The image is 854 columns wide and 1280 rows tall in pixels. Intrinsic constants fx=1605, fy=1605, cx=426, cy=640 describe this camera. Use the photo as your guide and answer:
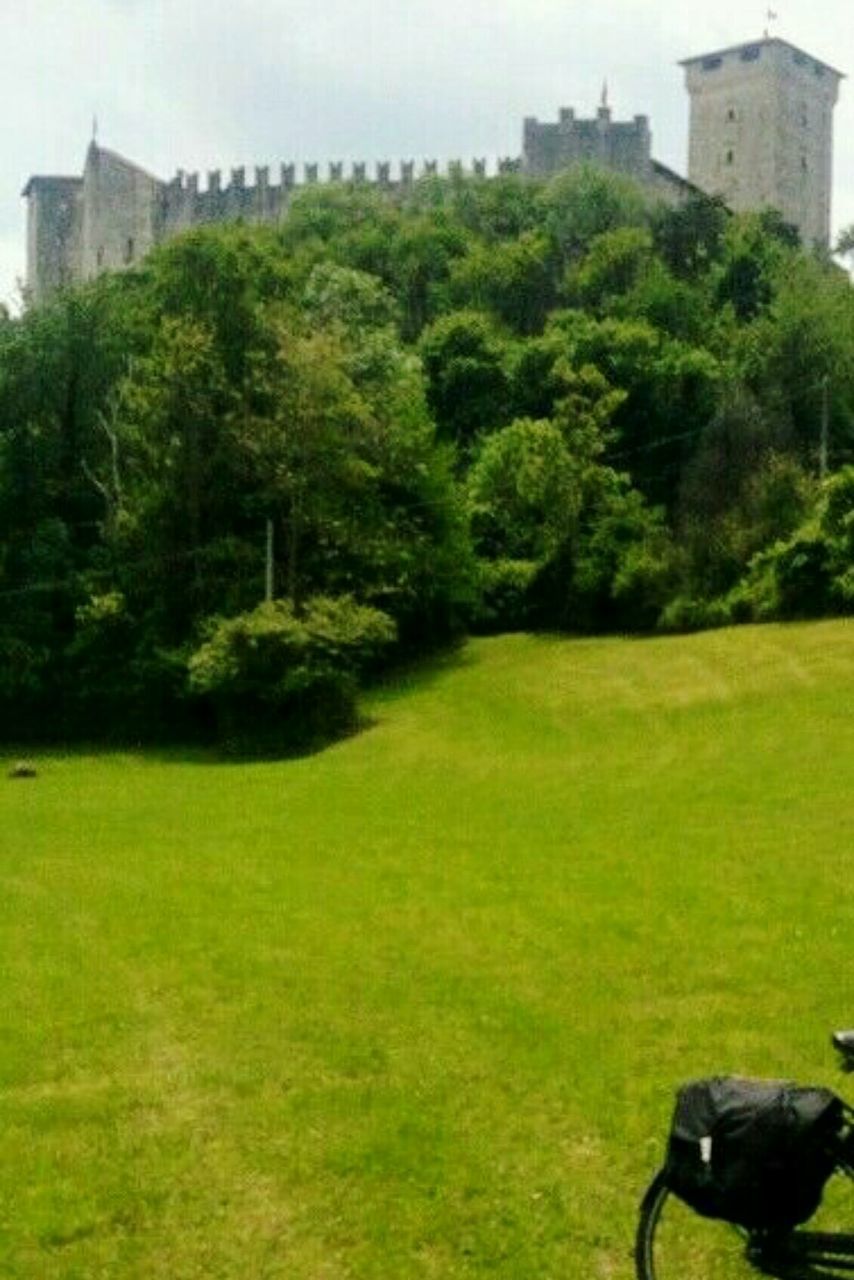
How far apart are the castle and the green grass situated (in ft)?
222

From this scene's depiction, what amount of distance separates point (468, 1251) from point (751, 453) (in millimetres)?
39889

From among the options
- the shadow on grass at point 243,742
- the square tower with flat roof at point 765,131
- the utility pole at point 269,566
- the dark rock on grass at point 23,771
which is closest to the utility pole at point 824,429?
the shadow on grass at point 243,742

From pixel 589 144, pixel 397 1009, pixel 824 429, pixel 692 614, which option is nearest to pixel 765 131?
pixel 589 144

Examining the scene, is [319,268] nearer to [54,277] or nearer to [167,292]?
[167,292]

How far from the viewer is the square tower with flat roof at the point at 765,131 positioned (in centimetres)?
10100

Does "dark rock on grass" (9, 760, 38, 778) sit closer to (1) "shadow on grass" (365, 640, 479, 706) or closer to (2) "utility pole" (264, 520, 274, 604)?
(2) "utility pole" (264, 520, 274, 604)

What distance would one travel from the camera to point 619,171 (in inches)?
3346

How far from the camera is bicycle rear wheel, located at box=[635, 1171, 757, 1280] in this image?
6.87 m

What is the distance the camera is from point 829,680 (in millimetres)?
32031

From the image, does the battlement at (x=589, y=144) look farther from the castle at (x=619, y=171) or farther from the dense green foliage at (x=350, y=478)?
the dense green foliage at (x=350, y=478)

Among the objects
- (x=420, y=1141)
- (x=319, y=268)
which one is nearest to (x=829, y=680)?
(x=420, y=1141)

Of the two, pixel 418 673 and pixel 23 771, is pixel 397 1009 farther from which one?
pixel 418 673

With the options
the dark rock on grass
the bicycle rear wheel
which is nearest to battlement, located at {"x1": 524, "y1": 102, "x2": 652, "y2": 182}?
the dark rock on grass

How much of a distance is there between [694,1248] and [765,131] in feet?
334
